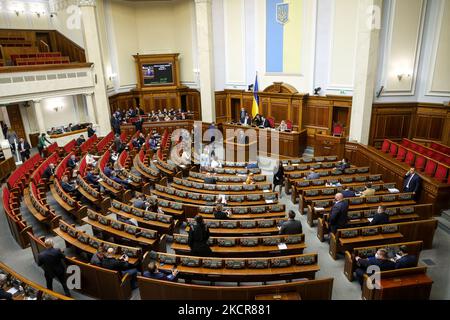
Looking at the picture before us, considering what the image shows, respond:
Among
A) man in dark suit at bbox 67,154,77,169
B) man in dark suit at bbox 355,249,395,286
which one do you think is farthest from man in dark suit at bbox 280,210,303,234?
man in dark suit at bbox 67,154,77,169

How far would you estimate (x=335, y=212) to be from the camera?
6.81m

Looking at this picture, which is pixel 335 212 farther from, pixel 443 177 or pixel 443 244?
pixel 443 177

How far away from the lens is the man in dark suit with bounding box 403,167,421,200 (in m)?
8.43

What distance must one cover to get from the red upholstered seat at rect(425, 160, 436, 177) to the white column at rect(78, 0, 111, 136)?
Answer: 1465 cm

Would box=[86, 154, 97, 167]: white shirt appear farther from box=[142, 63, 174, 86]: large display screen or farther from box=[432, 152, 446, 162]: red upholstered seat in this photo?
box=[432, 152, 446, 162]: red upholstered seat

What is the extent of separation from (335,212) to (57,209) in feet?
26.3

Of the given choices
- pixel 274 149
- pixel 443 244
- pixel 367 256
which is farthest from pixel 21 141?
pixel 443 244

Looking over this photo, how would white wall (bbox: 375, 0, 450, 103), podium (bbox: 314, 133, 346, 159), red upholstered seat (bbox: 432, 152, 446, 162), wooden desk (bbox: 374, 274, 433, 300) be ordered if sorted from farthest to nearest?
podium (bbox: 314, 133, 346, 159), white wall (bbox: 375, 0, 450, 103), red upholstered seat (bbox: 432, 152, 446, 162), wooden desk (bbox: 374, 274, 433, 300)

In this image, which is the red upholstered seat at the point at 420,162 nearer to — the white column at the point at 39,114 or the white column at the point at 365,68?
the white column at the point at 365,68

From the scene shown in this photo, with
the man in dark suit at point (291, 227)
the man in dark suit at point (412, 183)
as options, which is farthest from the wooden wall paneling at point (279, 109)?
the man in dark suit at point (291, 227)

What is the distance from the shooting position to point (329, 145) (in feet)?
42.0

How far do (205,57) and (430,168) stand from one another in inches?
480

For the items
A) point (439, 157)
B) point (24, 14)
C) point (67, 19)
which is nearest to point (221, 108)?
point (67, 19)

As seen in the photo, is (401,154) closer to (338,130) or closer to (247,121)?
(338,130)
